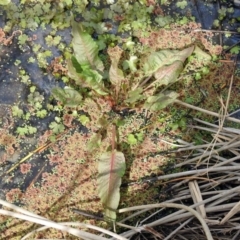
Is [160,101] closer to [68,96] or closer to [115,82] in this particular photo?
[115,82]

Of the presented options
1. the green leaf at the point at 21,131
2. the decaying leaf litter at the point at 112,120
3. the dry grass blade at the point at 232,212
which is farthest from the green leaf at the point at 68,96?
the dry grass blade at the point at 232,212

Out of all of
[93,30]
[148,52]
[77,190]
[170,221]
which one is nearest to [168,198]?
[170,221]

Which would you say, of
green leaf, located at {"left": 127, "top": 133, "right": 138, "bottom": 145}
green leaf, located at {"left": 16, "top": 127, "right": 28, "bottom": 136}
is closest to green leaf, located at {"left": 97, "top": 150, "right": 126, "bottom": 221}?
green leaf, located at {"left": 127, "top": 133, "right": 138, "bottom": 145}

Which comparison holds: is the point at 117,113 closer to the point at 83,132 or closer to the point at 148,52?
the point at 83,132

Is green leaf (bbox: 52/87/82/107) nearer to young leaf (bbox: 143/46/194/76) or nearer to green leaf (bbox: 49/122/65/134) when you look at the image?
green leaf (bbox: 49/122/65/134)

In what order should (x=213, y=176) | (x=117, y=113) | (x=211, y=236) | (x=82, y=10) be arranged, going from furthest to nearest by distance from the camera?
(x=82, y=10) < (x=117, y=113) < (x=213, y=176) < (x=211, y=236)

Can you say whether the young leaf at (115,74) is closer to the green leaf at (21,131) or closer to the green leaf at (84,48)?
the green leaf at (84,48)

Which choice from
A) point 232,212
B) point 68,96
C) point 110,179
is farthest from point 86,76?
point 232,212
